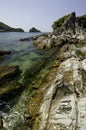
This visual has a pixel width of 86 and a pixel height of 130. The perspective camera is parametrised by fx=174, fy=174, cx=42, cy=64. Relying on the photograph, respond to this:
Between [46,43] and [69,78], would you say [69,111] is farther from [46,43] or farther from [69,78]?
[46,43]

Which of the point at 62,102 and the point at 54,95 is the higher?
the point at 54,95

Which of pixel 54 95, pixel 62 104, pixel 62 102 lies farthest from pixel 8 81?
pixel 62 104

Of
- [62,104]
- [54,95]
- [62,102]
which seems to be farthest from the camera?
[54,95]

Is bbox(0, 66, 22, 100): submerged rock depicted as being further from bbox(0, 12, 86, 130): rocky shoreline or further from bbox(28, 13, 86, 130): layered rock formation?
bbox(28, 13, 86, 130): layered rock formation

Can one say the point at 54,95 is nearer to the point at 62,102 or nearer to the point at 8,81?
the point at 62,102

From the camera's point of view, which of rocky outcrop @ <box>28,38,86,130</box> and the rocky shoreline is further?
the rocky shoreline

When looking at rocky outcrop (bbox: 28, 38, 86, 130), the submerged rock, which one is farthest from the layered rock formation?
the submerged rock

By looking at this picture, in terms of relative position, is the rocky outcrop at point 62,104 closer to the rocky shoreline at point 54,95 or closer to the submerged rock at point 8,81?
the rocky shoreline at point 54,95

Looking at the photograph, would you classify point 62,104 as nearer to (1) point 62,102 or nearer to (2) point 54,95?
(1) point 62,102

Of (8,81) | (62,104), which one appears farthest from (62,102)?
(8,81)

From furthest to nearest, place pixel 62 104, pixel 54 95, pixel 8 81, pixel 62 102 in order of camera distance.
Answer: pixel 8 81 → pixel 54 95 → pixel 62 102 → pixel 62 104

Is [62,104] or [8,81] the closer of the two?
[62,104]

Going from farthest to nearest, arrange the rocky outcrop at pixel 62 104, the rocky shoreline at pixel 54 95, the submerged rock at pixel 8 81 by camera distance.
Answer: the submerged rock at pixel 8 81 → the rocky shoreline at pixel 54 95 → the rocky outcrop at pixel 62 104

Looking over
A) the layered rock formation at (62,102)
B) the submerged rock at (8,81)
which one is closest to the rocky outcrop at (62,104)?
the layered rock formation at (62,102)
